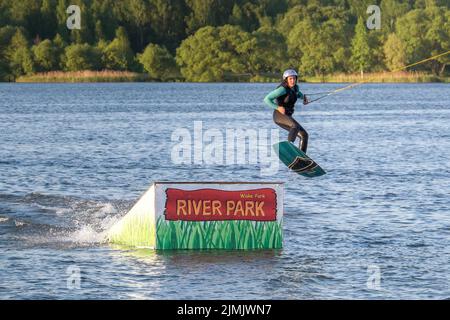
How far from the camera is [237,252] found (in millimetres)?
32750

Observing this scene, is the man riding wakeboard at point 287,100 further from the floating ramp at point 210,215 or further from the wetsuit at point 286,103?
the floating ramp at point 210,215

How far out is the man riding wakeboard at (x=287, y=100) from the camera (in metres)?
30.4

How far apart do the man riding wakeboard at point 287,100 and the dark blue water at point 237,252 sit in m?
3.79

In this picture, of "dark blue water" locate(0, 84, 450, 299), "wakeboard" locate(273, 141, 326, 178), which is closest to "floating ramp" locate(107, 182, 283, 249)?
A: "dark blue water" locate(0, 84, 450, 299)

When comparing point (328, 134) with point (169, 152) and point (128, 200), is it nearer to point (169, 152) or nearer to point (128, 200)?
point (169, 152)

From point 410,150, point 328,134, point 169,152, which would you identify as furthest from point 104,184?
point 328,134

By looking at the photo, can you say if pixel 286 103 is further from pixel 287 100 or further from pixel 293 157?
pixel 293 157

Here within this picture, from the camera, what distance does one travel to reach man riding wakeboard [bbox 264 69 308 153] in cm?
3039

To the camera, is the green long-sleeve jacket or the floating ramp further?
the floating ramp

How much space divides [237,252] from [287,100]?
15.8 feet

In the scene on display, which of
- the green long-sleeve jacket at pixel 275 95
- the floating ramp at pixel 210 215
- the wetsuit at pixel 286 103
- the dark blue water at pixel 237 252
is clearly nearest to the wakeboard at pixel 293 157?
the wetsuit at pixel 286 103

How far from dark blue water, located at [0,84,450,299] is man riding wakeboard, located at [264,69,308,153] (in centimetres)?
379

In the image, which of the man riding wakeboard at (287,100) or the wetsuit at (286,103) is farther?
the wetsuit at (286,103)

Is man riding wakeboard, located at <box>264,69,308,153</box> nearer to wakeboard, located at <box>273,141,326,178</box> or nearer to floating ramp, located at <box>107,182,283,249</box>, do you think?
wakeboard, located at <box>273,141,326,178</box>
